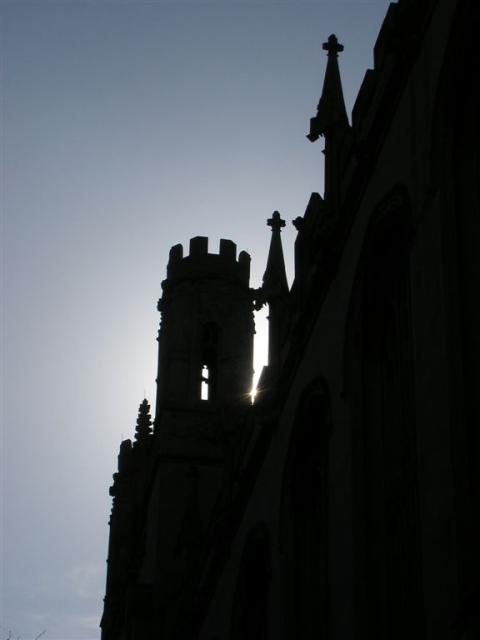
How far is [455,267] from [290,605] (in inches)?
311

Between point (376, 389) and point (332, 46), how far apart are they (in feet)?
22.0

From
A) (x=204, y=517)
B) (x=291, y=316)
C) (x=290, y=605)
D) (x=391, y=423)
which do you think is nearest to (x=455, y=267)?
(x=391, y=423)

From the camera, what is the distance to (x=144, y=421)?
1793 inches

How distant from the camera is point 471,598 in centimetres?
1176

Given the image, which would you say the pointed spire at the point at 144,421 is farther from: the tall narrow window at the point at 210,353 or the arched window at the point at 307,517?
the arched window at the point at 307,517

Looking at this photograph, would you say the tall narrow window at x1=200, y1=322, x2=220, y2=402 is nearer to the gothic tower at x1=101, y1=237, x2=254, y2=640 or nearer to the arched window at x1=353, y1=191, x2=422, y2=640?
the gothic tower at x1=101, y1=237, x2=254, y2=640

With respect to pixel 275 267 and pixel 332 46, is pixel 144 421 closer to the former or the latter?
pixel 275 267

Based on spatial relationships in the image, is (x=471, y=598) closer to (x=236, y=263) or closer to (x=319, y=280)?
(x=319, y=280)

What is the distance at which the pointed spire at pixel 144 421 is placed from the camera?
45.5 meters

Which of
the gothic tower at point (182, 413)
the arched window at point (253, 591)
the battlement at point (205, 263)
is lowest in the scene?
the arched window at point (253, 591)

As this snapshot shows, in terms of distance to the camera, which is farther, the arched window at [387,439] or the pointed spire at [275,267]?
the pointed spire at [275,267]

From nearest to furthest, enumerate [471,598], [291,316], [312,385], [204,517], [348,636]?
[471,598]
[348,636]
[312,385]
[291,316]
[204,517]

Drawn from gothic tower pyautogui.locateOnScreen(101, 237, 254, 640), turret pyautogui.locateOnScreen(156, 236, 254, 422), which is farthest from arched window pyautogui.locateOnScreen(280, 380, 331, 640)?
turret pyautogui.locateOnScreen(156, 236, 254, 422)

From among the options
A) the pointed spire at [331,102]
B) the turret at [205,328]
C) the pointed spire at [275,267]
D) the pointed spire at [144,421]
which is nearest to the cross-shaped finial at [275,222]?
the pointed spire at [275,267]
